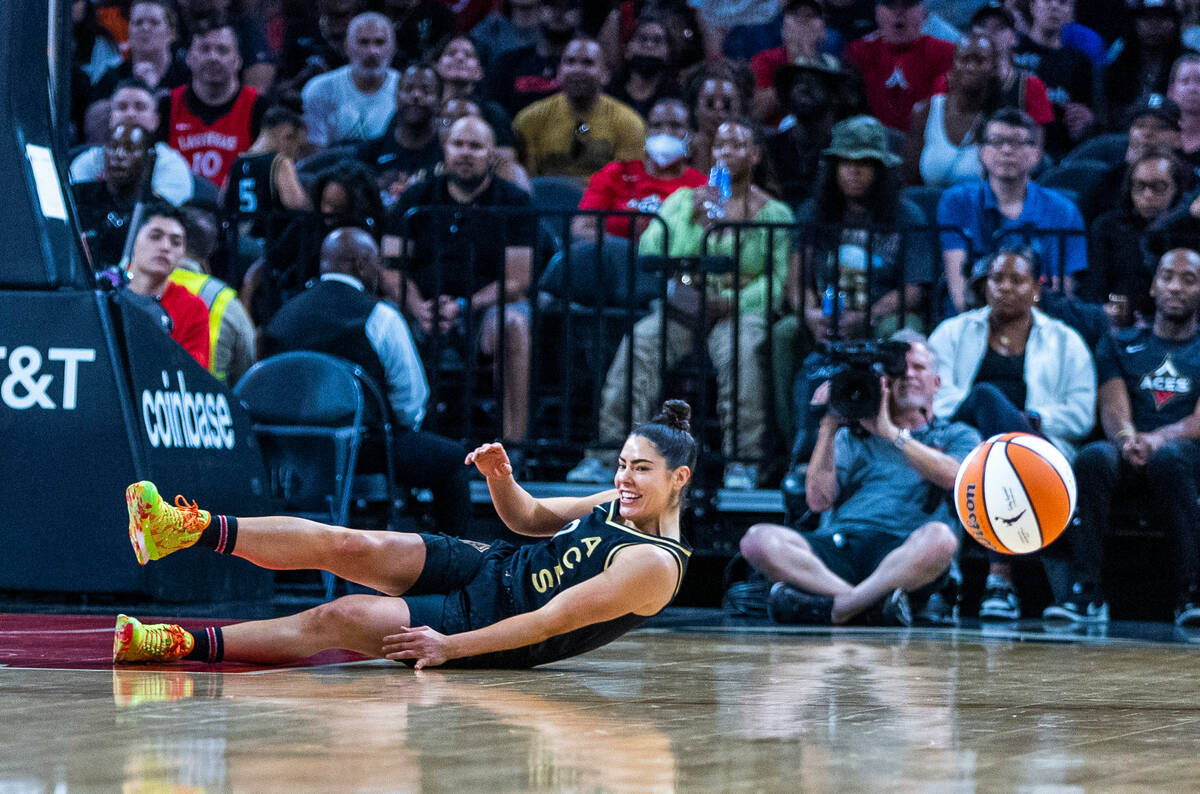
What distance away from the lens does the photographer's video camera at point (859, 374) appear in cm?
898

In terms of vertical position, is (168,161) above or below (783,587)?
above

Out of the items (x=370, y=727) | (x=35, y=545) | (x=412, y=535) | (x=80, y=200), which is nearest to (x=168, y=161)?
(x=80, y=200)

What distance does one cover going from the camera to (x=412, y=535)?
6004 millimetres

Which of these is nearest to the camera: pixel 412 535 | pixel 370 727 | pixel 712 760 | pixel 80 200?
pixel 712 760

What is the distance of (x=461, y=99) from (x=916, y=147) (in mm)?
3281

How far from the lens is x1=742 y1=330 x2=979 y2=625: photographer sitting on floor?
888cm

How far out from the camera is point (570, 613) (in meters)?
5.64

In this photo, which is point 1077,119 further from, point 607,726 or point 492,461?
point 607,726

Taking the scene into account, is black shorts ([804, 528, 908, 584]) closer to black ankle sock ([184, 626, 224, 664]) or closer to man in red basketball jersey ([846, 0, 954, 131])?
black ankle sock ([184, 626, 224, 664])

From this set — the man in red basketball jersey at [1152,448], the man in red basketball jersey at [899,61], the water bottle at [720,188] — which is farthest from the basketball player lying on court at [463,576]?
the man in red basketball jersey at [899,61]

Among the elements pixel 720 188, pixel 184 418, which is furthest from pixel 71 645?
pixel 720 188

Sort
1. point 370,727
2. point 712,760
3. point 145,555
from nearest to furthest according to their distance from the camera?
point 712,760 → point 370,727 → point 145,555

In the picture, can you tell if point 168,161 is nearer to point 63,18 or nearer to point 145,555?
point 63,18

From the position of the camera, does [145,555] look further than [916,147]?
No
